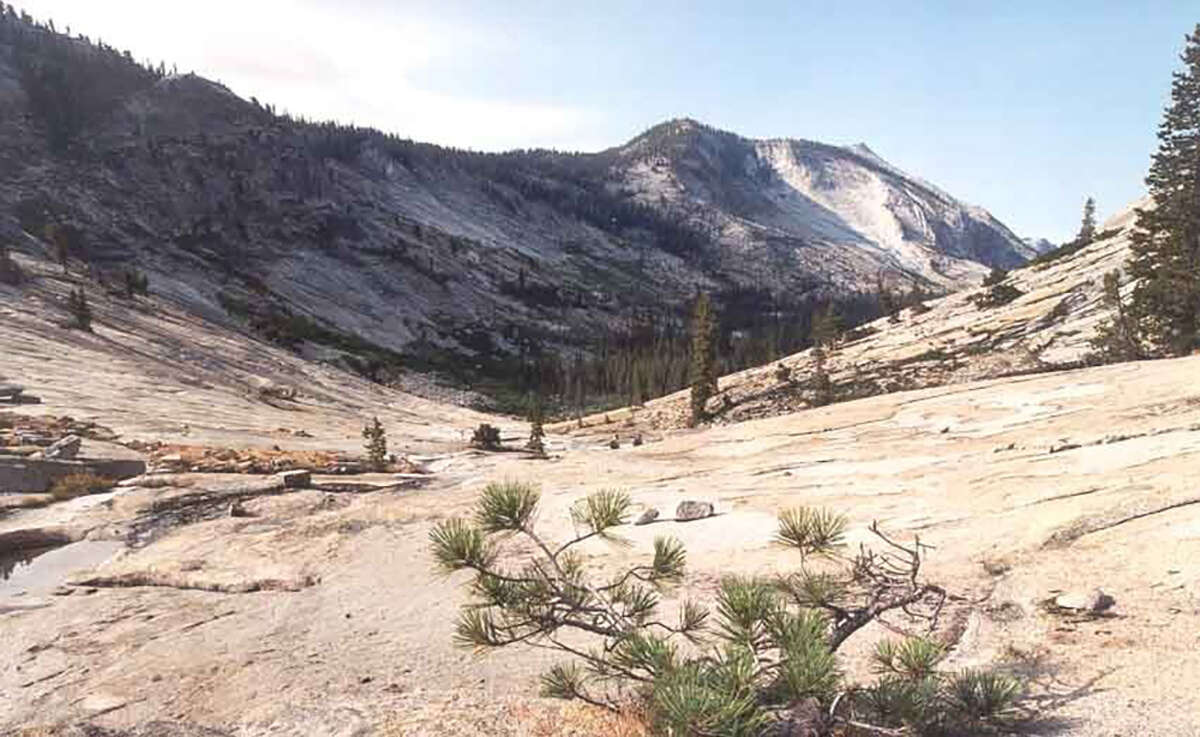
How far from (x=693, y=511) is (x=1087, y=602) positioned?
8008mm

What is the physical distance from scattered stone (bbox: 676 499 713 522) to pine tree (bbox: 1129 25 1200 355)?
43.9 m

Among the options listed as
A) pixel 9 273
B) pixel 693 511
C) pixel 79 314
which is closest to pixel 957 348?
pixel 693 511

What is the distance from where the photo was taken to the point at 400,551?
16469mm

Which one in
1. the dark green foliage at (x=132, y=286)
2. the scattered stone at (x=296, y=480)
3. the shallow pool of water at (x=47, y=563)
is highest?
the dark green foliage at (x=132, y=286)

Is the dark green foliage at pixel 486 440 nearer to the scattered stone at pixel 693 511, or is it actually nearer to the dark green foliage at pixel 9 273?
the scattered stone at pixel 693 511

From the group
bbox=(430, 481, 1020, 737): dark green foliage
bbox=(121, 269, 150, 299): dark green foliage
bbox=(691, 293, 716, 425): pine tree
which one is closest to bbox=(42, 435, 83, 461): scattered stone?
bbox=(430, 481, 1020, 737): dark green foliage

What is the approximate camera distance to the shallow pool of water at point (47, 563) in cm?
1498

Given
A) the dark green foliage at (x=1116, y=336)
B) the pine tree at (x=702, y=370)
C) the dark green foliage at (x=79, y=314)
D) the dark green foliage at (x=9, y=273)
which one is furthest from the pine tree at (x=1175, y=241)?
the dark green foliage at (x=9, y=273)

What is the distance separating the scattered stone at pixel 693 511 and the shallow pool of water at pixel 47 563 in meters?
13.1

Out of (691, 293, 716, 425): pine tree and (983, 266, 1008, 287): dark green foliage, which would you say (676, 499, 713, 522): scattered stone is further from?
(983, 266, 1008, 287): dark green foliage

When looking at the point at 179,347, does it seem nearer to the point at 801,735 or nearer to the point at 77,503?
the point at 77,503

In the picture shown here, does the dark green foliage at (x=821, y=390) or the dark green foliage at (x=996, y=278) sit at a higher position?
the dark green foliage at (x=996, y=278)

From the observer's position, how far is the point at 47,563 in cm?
1656

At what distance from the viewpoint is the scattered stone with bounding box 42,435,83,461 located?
2412 cm
